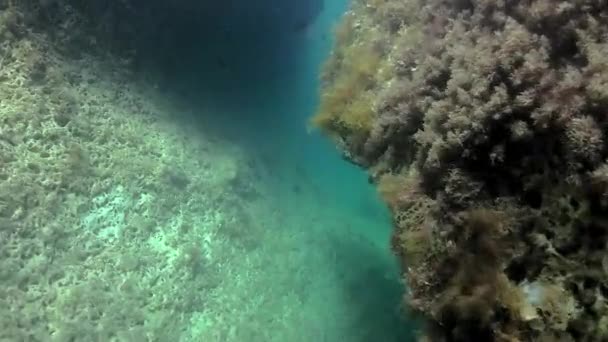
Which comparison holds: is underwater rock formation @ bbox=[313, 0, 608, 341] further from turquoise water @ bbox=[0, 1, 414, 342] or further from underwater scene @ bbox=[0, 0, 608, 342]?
turquoise water @ bbox=[0, 1, 414, 342]

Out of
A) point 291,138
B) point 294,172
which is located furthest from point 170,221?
point 291,138

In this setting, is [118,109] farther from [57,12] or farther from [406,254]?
[406,254]

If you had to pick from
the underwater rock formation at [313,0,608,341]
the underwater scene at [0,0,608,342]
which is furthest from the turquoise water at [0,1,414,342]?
the underwater rock formation at [313,0,608,341]

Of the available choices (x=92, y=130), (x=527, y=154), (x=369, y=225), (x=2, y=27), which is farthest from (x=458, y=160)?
(x=369, y=225)

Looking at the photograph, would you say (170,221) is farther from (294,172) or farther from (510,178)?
(510,178)

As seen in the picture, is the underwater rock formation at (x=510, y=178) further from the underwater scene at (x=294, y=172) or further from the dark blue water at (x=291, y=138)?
the dark blue water at (x=291, y=138)

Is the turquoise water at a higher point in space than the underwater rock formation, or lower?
higher
